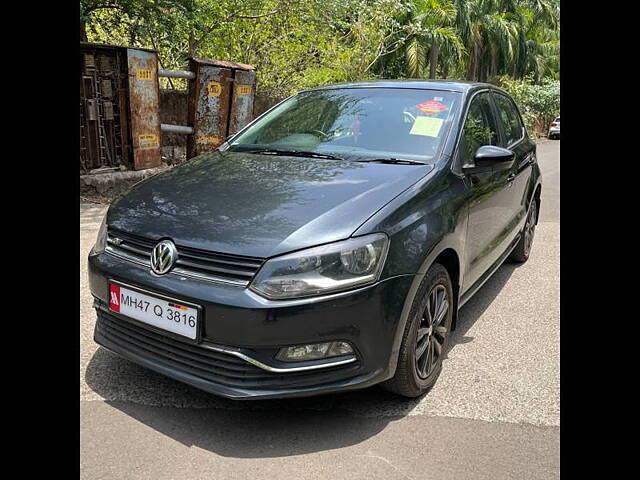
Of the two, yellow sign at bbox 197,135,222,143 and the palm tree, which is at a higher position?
the palm tree

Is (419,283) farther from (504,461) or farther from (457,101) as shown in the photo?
(457,101)

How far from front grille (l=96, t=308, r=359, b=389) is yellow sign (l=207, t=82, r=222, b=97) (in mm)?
6244

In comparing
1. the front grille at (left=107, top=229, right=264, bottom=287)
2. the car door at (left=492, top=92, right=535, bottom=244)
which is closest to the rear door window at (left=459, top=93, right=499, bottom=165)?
the car door at (left=492, top=92, right=535, bottom=244)

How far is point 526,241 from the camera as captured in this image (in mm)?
5430

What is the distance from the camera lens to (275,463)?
2436 mm

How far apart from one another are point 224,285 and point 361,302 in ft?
1.86

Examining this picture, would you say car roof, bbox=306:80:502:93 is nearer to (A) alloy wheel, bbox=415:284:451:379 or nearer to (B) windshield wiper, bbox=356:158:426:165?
(B) windshield wiper, bbox=356:158:426:165

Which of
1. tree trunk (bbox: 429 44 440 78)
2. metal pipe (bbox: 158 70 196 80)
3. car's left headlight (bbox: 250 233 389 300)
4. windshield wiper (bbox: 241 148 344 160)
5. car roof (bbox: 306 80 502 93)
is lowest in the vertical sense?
car's left headlight (bbox: 250 233 389 300)

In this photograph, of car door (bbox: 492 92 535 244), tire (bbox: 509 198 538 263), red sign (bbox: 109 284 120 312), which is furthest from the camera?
tire (bbox: 509 198 538 263)

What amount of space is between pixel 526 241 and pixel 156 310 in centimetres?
389

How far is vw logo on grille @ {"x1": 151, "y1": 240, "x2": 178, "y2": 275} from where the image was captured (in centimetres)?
254

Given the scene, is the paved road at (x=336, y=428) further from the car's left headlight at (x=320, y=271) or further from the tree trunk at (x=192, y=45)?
the tree trunk at (x=192, y=45)
